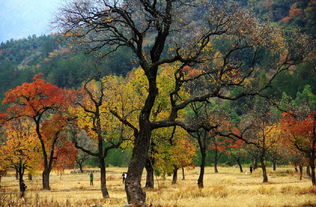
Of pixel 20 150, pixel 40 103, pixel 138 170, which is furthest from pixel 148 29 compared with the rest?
pixel 20 150

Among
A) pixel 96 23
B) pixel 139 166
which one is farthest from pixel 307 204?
pixel 96 23

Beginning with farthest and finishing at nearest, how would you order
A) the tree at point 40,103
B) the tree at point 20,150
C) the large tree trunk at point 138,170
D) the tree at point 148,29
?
the tree at point 20,150 < the tree at point 40,103 < the large tree trunk at point 138,170 < the tree at point 148,29

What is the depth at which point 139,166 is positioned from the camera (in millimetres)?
18250

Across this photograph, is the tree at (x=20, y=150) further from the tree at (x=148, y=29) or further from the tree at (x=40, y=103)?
the tree at (x=148, y=29)

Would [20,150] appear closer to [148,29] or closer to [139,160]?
[139,160]

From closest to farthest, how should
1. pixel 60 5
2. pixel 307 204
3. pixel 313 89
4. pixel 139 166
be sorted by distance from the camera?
pixel 60 5 → pixel 139 166 → pixel 307 204 → pixel 313 89

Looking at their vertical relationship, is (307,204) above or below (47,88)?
below

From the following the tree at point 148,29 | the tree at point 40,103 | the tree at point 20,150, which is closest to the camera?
the tree at point 148,29

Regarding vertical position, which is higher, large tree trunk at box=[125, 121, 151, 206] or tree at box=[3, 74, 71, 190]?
tree at box=[3, 74, 71, 190]

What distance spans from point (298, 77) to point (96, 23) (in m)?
113

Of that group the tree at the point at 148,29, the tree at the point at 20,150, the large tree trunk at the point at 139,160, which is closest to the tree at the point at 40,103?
the tree at the point at 20,150

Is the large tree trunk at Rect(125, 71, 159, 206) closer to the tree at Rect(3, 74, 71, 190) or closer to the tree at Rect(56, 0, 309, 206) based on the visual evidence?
the tree at Rect(56, 0, 309, 206)

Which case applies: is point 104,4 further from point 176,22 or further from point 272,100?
point 272,100

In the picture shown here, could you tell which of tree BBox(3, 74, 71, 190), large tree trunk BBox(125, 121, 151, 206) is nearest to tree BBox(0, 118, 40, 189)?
tree BBox(3, 74, 71, 190)
